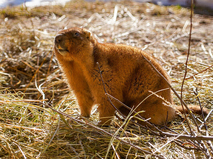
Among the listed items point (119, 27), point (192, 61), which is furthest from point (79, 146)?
point (119, 27)

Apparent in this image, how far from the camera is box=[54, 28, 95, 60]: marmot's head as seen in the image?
3381mm

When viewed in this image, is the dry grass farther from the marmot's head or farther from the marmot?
the marmot's head

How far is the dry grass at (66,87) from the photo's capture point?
3.02 m

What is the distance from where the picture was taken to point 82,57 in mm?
3521

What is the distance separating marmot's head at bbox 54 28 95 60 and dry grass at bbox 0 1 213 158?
2.60 ft

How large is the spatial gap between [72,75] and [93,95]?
0.45 meters

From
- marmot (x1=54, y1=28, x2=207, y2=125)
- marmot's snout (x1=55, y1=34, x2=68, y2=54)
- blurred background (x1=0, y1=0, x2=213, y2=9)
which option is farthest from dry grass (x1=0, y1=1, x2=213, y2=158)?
blurred background (x1=0, y1=0, x2=213, y2=9)

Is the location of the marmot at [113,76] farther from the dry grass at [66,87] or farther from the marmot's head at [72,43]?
the dry grass at [66,87]

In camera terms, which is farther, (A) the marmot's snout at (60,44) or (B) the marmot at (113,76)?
(B) the marmot at (113,76)

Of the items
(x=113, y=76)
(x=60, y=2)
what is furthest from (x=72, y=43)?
(x=60, y=2)

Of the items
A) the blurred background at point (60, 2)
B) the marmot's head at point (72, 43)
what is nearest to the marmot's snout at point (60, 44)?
the marmot's head at point (72, 43)

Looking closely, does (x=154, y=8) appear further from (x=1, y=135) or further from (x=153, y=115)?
(x=1, y=135)

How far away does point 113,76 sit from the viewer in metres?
3.62

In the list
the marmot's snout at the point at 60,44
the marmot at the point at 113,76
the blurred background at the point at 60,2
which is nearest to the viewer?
the marmot's snout at the point at 60,44
